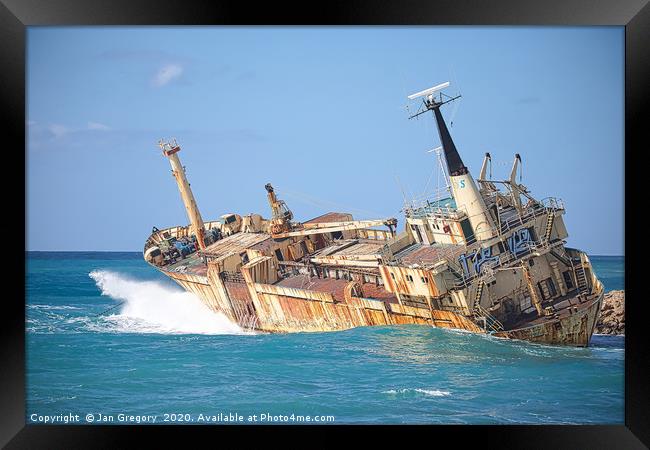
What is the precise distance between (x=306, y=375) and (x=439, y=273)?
342 cm

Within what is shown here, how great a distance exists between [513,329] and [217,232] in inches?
353

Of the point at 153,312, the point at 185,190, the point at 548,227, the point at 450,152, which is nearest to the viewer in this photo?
the point at 548,227

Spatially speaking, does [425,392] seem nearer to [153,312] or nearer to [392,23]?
[392,23]

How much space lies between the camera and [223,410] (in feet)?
50.3

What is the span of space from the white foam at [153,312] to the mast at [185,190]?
5.78 feet

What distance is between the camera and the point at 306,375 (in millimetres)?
15945

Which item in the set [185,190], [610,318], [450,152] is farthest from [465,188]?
[185,190]

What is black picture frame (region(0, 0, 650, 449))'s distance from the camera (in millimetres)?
14414

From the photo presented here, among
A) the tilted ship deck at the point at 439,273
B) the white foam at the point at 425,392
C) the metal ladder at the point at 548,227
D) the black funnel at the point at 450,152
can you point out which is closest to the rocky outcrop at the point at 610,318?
the tilted ship deck at the point at 439,273

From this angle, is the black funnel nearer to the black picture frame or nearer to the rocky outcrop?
the black picture frame

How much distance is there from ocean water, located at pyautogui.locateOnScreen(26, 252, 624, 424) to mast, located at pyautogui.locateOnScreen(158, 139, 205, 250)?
2971 millimetres

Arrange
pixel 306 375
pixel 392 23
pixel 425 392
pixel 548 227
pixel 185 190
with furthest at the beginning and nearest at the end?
pixel 185 190 → pixel 548 227 → pixel 306 375 → pixel 425 392 → pixel 392 23
